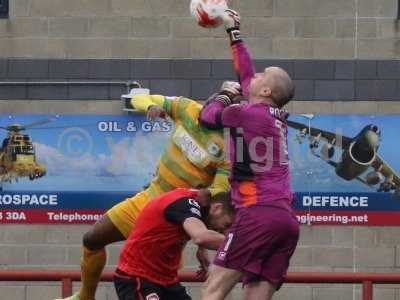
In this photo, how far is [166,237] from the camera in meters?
6.70

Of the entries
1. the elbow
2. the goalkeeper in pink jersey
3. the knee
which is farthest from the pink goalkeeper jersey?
the knee

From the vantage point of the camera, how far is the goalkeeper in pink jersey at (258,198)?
6375 millimetres

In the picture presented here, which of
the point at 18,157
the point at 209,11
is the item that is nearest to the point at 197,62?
the point at 18,157

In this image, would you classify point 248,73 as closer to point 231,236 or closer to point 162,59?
point 231,236

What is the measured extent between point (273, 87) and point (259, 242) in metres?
0.90

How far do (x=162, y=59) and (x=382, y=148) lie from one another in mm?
2412

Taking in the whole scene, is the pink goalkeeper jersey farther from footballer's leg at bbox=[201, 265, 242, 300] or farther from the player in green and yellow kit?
the player in green and yellow kit

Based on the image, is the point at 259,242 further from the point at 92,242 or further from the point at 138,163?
the point at 138,163

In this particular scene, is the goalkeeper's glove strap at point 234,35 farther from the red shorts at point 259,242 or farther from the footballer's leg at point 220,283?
the footballer's leg at point 220,283

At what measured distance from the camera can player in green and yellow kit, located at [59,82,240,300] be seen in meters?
7.55

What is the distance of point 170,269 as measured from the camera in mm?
6875

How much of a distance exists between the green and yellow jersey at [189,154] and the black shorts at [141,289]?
876 millimetres

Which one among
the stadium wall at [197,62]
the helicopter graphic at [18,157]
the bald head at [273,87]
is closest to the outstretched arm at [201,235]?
the bald head at [273,87]

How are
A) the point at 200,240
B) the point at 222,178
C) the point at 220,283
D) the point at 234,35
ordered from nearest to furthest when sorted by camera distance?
1. the point at 200,240
2. the point at 220,283
3. the point at 234,35
4. the point at 222,178
